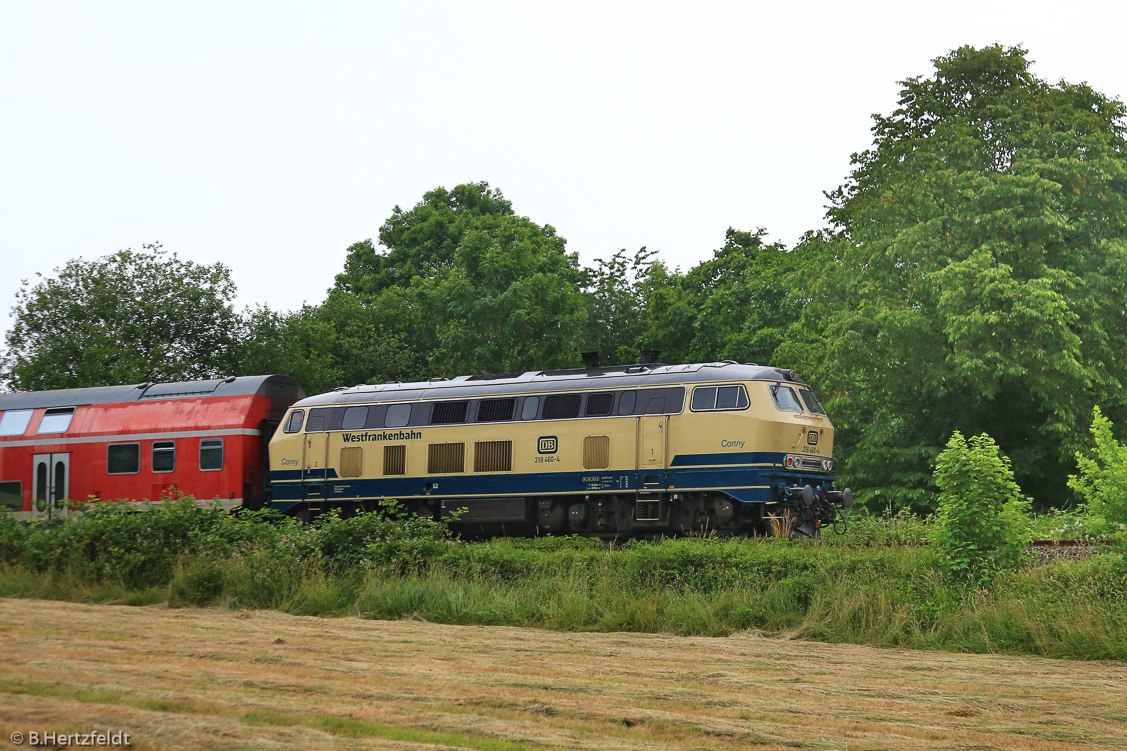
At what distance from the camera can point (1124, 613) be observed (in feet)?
38.2

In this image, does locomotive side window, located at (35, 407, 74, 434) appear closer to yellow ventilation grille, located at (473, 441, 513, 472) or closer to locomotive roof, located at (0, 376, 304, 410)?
locomotive roof, located at (0, 376, 304, 410)

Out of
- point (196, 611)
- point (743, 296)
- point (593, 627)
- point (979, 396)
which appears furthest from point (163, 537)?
point (743, 296)

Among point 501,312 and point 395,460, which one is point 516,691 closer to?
point 395,460

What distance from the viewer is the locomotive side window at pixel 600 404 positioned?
856 inches

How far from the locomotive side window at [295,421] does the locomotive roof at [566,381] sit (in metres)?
0.19

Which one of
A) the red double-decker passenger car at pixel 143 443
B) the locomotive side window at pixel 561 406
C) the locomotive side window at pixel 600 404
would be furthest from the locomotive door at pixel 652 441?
the red double-decker passenger car at pixel 143 443

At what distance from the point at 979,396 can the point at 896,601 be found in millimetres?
16571

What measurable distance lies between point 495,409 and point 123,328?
22981 mm

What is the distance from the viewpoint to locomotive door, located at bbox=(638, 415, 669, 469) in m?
20.9

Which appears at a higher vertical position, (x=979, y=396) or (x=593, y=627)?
(x=979, y=396)

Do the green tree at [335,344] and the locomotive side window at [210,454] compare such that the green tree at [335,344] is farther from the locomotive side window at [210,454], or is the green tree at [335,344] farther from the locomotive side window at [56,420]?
the locomotive side window at [210,454]

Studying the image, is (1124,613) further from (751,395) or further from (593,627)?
(751,395)

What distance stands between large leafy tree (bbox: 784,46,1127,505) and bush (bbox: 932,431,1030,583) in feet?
40.8

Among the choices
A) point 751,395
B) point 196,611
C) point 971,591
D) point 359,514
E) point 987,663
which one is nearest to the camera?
point 987,663
